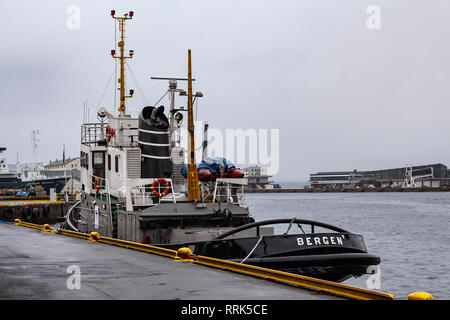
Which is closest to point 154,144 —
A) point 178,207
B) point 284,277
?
point 178,207

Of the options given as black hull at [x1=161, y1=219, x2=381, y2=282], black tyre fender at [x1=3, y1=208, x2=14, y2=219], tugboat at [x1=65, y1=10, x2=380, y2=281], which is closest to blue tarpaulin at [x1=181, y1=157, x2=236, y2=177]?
tugboat at [x1=65, y1=10, x2=380, y2=281]

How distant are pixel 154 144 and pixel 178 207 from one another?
541 centimetres

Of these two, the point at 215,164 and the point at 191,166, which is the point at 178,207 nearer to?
the point at 191,166

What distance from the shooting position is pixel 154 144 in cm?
2364

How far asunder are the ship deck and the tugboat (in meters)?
2.21

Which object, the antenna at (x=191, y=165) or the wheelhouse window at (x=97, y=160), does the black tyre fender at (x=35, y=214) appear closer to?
the wheelhouse window at (x=97, y=160)

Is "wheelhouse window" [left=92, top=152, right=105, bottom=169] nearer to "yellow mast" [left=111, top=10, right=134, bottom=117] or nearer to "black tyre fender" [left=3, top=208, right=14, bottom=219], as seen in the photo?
"yellow mast" [left=111, top=10, right=134, bottom=117]

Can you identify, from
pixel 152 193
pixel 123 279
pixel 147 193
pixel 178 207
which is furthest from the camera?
pixel 147 193

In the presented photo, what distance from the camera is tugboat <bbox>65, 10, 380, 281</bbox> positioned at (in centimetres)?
1383

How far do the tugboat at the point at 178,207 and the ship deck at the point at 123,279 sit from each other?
2.21m

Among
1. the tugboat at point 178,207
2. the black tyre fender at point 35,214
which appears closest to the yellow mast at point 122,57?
the tugboat at point 178,207

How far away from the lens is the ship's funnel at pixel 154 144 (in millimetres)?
23359

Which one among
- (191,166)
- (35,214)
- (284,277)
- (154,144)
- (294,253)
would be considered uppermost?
(154,144)
